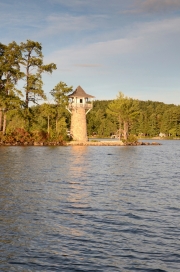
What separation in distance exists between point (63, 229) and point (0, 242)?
251 cm

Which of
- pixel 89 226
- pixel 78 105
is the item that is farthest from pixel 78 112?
pixel 89 226

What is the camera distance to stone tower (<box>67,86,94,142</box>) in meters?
77.9

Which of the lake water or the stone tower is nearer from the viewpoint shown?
the lake water

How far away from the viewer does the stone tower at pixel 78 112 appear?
256ft

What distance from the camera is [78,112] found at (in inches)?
3059

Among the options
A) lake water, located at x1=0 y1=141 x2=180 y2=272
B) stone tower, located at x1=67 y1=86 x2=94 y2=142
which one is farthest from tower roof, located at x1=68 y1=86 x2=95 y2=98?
lake water, located at x1=0 y1=141 x2=180 y2=272

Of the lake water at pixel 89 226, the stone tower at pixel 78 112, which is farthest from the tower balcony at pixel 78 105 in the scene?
the lake water at pixel 89 226

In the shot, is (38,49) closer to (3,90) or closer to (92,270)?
(3,90)

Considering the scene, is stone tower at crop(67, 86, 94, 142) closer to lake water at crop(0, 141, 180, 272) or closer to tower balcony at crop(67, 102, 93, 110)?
tower balcony at crop(67, 102, 93, 110)

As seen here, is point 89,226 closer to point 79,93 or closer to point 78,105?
point 78,105

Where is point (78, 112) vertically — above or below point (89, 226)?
above

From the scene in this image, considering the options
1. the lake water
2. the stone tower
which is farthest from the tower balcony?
the lake water

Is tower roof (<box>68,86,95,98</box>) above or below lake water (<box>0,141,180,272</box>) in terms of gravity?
above

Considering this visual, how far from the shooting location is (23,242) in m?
12.3
